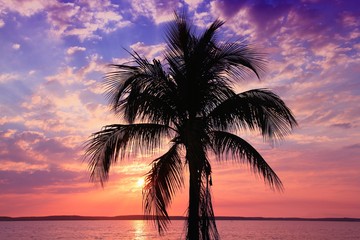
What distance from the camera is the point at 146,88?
12328mm

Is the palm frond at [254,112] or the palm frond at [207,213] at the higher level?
the palm frond at [254,112]

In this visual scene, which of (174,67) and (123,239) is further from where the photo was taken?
(123,239)

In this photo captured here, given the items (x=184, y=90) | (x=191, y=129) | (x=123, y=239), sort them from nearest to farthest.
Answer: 1. (x=191, y=129)
2. (x=184, y=90)
3. (x=123, y=239)

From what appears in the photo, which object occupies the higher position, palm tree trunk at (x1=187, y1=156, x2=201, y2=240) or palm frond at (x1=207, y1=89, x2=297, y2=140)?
palm frond at (x1=207, y1=89, x2=297, y2=140)

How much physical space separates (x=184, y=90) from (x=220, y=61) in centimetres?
148

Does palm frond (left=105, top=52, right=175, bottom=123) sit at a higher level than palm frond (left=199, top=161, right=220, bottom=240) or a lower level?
higher

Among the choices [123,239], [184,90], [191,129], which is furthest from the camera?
[123,239]

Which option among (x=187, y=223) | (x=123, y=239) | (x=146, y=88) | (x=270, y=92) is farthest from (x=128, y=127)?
(x=123, y=239)

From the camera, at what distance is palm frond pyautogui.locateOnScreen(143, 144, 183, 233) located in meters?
11.8

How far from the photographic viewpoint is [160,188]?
11914mm

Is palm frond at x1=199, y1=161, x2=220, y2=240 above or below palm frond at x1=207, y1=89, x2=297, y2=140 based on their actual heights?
below

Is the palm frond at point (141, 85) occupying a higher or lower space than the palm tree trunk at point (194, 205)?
higher

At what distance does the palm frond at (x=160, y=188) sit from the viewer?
11836 mm

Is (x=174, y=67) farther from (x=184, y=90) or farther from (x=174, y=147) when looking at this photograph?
(x=174, y=147)
